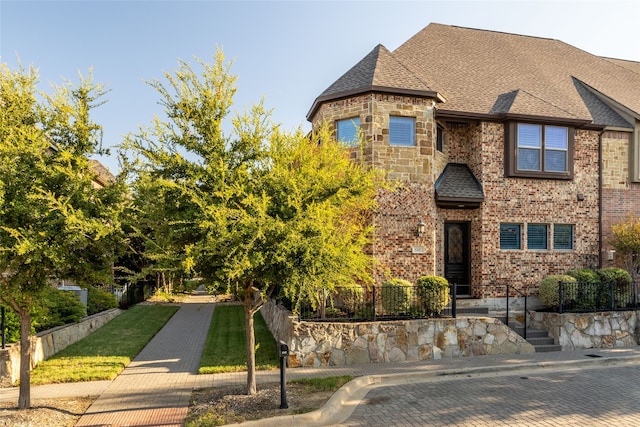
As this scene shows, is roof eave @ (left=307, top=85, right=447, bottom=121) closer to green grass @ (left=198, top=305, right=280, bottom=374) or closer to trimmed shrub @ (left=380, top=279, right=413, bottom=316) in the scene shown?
trimmed shrub @ (left=380, top=279, right=413, bottom=316)

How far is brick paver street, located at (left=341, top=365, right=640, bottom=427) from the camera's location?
6.93 m

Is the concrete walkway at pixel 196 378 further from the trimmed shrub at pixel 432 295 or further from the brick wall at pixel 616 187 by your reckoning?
the brick wall at pixel 616 187

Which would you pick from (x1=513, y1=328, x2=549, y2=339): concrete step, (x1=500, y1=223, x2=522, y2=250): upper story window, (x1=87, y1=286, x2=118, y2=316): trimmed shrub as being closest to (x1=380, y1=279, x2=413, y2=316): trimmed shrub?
(x1=513, y1=328, x2=549, y2=339): concrete step

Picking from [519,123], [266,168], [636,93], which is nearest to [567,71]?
[636,93]

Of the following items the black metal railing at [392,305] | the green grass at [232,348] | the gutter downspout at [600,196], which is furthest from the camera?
the gutter downspout at [600,196]

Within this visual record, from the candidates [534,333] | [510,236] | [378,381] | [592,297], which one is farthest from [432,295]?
[592,297]

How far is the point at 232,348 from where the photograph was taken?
11.8 meters

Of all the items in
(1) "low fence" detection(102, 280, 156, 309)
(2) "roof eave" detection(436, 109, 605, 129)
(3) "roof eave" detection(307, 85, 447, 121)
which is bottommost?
(1) "low fence" detection(102, 280, 156, 309)

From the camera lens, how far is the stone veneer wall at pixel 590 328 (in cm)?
1198

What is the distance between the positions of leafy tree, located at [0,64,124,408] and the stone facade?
7.98m

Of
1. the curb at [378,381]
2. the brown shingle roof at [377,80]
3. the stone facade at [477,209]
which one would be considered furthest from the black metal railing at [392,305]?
the brown shingle roof at [377,80]

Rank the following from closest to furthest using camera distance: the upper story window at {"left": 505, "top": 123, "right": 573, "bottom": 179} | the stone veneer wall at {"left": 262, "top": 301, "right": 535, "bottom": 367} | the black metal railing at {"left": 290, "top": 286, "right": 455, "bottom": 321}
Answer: the stone veneer wall at {"left": 262, "top": 301, "right": 535, "bottom": 367} < the black metal railing at {"left": 290, "top": 286, "right": 455, "bottom": 321} < the upper story window at {"left": 505, "top": 123, "right": 573, "bottom": 179}

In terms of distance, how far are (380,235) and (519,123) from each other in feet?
20.7

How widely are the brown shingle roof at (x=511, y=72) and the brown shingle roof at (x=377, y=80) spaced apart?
1.41 metres
